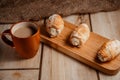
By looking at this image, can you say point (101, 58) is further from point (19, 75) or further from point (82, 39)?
point (19, 75)

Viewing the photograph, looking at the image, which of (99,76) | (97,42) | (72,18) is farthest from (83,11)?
(99,76)

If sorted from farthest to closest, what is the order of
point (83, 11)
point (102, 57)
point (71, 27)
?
point (83, 11), point (71, 27), point (102, 57)

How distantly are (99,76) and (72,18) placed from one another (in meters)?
0.30

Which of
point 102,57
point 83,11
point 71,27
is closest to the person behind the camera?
point 102,57

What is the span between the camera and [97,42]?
30.5 inches

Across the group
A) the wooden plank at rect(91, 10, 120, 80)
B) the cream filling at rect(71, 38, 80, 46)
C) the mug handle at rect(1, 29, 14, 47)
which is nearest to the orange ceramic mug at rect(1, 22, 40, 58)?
the mug handle at rect(1, 29, 14, 47)

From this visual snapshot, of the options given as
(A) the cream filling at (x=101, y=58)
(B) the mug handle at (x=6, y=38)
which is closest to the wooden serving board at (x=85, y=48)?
(A) the cream filling at (x=101, y=58)

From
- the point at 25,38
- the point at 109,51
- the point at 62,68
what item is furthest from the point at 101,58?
the point at 25,38

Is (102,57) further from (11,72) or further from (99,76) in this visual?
(11,72)

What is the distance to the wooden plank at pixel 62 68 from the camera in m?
0.71

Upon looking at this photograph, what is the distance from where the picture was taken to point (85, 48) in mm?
756

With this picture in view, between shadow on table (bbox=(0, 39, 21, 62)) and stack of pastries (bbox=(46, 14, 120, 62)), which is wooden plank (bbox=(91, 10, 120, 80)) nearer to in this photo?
stack of pastries (bbox=(46, 14, 120, 62))

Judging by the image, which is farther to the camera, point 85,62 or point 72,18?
point 72,18

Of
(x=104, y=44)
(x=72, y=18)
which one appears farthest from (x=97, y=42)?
(x=72, y=18)
